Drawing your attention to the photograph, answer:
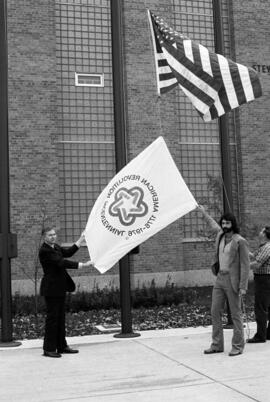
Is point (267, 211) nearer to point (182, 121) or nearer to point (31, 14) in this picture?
point (182, 121)

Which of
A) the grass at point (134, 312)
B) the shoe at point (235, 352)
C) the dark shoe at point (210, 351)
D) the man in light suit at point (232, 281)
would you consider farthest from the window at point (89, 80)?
the shoe at point (235, 352)

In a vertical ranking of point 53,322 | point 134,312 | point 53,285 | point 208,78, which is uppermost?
point 208,78

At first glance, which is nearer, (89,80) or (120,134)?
(120,134)

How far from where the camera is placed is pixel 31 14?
1702cm

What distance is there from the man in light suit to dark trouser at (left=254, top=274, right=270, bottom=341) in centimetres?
86

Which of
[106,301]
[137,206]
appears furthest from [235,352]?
[106,301]

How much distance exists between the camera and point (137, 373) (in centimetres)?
620

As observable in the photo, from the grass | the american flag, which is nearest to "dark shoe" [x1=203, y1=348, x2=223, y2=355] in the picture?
the grass

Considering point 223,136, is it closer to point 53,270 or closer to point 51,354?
point 53,270

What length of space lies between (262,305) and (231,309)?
1010mm

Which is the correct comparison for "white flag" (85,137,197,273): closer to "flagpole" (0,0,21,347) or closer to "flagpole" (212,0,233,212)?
"flagpole" (0,0,21,347)

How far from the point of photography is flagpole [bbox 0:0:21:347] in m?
8.18

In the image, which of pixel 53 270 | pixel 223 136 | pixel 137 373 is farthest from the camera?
pixel 223 136

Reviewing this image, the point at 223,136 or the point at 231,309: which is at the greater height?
the point at 223,136
